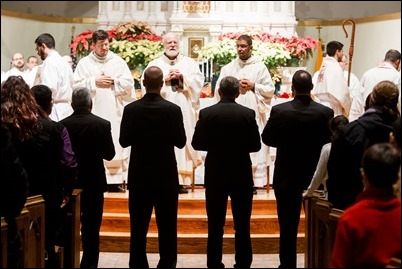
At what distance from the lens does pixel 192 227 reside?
27.2 ft

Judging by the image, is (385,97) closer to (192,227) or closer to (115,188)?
(192,227)

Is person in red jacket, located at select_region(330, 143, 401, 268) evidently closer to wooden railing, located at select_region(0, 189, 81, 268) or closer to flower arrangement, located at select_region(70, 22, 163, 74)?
wooden railing, located at select_region(0, 189, 81, 268)

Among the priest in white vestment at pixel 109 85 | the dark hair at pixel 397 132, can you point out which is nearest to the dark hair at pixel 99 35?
the priest in white vestment at pixel 109 85

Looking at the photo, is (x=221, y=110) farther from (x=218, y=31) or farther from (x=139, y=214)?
(x=218, y=31)

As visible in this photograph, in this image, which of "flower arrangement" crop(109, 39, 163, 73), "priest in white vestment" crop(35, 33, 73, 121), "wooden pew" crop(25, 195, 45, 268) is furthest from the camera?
"flower arrangement" crop(109, 39, 163, 73)

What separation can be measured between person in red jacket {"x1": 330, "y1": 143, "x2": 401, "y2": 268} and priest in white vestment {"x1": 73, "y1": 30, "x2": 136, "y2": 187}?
515 centimetres

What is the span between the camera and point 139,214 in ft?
22.7

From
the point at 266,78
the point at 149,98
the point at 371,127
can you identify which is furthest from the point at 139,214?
the point at 266,78

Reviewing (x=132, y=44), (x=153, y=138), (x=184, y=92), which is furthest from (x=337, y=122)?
(x=132, y=44)

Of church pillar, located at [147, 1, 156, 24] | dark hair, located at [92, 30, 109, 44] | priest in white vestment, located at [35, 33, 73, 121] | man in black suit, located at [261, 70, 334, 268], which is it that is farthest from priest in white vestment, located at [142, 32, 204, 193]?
church pillar, located at [147, 1, 156, 24]

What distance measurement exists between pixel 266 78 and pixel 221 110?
2224mm

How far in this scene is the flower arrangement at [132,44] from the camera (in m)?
10.1

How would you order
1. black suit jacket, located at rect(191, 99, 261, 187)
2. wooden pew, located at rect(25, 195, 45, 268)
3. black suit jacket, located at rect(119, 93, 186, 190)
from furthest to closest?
black suit jacket, located at rect(191, 99, 261, 187), black suit jacket, located at rect(119, 93, 186, 190), wooden pew, located at rect(25, 195, 45, 268)

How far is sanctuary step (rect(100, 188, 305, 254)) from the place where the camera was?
807 cm
